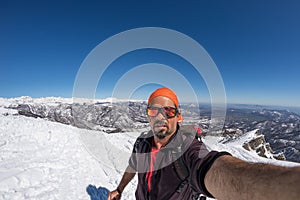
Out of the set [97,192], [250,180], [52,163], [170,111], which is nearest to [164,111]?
[170,111]

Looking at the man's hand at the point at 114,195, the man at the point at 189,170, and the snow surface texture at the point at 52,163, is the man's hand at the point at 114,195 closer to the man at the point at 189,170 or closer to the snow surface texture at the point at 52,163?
the man at the point at 189,170

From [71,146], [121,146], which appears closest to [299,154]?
[121,146]

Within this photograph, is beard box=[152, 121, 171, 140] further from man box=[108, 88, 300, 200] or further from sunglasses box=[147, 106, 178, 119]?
Result: sunglasses box=[147, 106, 178, 119]

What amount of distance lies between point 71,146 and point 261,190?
32.7 feet

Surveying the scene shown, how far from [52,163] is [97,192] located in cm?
250

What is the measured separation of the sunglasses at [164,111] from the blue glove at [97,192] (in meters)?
Answer: 4.46

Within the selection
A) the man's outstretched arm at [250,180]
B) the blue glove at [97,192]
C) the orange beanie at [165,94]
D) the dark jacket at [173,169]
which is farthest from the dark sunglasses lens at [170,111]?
the blue glove at [97,192]

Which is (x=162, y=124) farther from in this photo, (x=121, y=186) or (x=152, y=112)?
(x=121, y=186)

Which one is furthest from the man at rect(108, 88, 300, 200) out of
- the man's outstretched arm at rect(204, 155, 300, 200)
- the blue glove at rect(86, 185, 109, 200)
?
the blue glove at rect(86, 185, 109, 200)

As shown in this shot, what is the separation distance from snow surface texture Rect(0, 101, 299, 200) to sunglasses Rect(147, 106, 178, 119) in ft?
14.6

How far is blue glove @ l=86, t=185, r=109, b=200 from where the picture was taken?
5.43m

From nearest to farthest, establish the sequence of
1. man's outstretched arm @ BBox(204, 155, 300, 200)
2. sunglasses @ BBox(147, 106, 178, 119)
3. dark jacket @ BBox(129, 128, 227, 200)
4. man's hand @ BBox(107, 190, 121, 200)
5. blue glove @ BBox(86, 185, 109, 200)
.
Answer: man's outstretched arm @ BBox(204, 155, 300, 200)
dark jacket @ BBox(129, 128, 227, 200)
sunglasses @ BBox(147, 106, 178, 119)
man's hand @ BBox(107, 190, 121, 200)
blue glove @ BBox(86, 185, 109, 200)

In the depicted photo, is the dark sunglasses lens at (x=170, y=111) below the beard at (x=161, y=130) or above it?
above

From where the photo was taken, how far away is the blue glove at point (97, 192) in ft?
17.8
